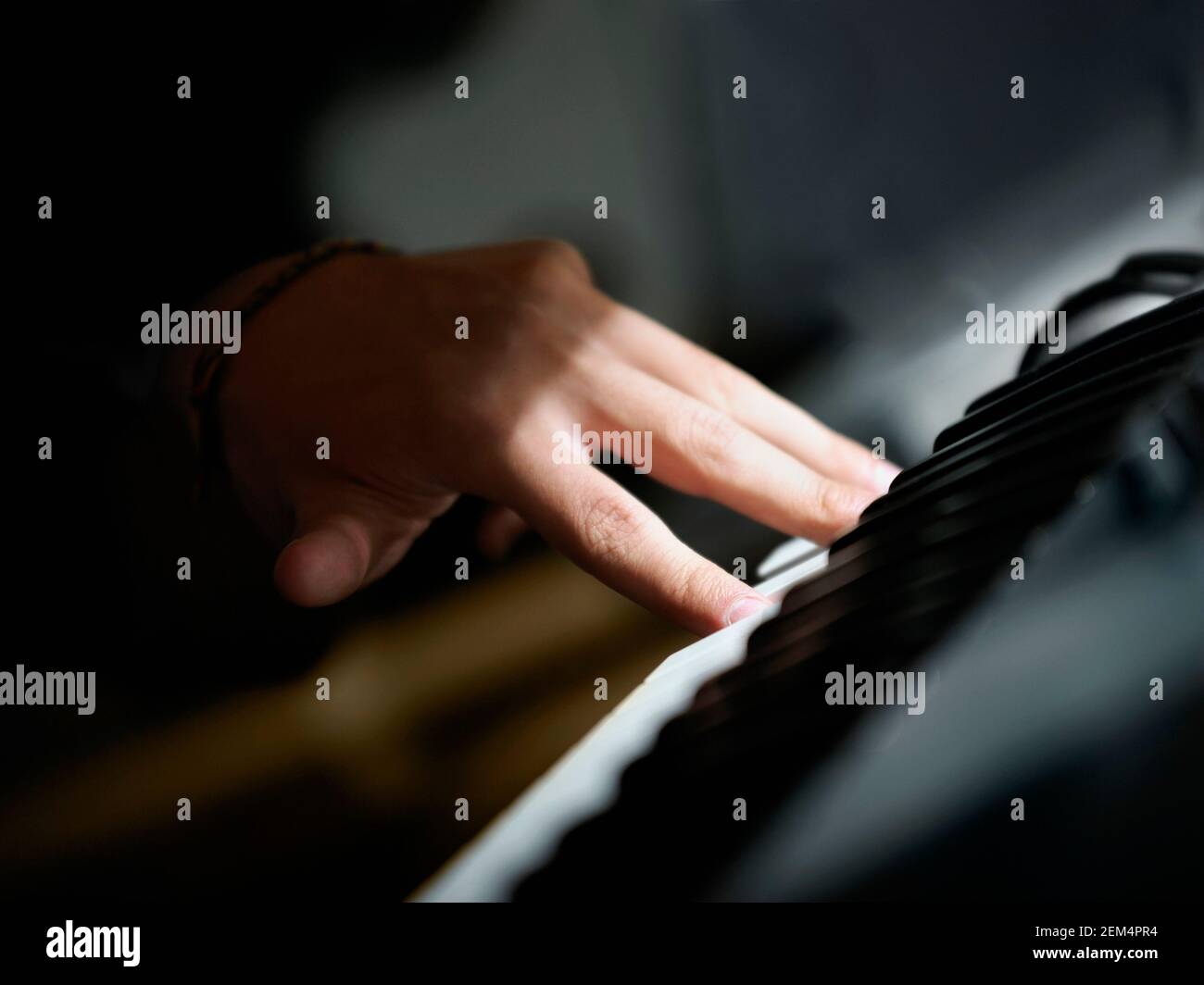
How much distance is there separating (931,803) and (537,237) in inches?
26.1

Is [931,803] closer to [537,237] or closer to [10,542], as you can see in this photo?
[537,237]

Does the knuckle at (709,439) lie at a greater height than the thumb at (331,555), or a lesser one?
greater

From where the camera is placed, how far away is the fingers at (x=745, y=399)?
72 cm

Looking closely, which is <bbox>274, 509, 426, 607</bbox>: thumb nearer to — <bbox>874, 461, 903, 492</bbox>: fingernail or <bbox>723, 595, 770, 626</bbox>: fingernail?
<bbox>723, 595, 770, 626</bbox>: fingernail

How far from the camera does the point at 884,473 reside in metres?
0.70

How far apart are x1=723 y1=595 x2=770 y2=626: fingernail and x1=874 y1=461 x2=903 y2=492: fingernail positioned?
21 cm

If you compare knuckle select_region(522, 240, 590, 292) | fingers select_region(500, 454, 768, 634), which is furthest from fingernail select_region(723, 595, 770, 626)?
knuckle select_region(522, 240, 590, 292)

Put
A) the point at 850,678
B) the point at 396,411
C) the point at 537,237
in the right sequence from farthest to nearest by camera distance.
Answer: the point at 537,237, the point at 396,411, the point at 850,678

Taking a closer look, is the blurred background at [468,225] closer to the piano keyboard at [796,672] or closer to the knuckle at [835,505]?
the knuckle at [835,505]

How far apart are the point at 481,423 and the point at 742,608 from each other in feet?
0.88

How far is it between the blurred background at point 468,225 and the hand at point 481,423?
0.06 m

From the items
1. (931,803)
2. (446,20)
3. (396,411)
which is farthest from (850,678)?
(446,20)

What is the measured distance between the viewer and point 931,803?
0.34m

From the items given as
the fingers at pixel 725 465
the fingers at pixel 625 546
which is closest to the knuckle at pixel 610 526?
the fingers at pixel 625 546
